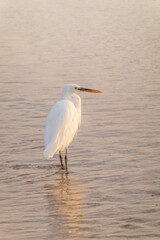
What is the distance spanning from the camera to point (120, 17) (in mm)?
25016

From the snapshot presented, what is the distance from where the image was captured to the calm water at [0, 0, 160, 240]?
462 centimetres

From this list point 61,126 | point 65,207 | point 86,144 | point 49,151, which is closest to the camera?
point 65,207

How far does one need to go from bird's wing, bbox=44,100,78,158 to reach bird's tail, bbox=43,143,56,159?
0.05m

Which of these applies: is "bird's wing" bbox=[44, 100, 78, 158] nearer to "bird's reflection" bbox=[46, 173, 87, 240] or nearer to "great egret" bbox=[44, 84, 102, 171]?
"great egret" bbox=[44, 84, 102, 171]

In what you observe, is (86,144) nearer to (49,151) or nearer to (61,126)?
(61,126)

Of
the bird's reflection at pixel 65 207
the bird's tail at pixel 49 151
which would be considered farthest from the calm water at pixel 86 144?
the bird's tail at pixel 49 151

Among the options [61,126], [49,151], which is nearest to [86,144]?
[61,126]

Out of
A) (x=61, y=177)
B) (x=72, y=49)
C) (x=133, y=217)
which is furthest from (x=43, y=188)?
(x=72, y=49)

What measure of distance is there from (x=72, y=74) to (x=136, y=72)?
1.57 m

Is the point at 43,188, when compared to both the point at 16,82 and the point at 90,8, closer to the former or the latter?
the point at 16,82

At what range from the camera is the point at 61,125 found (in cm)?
623

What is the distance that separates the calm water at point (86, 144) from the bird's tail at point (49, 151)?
30cm

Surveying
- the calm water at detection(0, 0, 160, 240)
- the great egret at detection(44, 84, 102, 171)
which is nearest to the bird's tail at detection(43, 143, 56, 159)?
the great egret at detection(44, 84, 102, 171)

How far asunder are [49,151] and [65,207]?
1.01 m
